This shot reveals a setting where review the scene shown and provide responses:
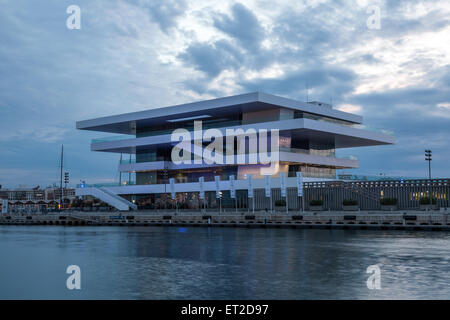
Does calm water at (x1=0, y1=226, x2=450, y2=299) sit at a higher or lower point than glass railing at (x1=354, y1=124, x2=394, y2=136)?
lower

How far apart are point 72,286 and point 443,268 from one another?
15639mm

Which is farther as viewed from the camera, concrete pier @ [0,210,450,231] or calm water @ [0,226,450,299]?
concrete pier @ [0,210,450,231]

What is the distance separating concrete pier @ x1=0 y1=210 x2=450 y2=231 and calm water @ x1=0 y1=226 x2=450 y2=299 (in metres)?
12.4

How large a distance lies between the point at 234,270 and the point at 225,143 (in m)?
58.7

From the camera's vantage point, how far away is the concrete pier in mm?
49219

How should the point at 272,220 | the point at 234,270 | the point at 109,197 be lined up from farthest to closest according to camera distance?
the point at 109,197 → the point at 272,220 → the point at 234,270

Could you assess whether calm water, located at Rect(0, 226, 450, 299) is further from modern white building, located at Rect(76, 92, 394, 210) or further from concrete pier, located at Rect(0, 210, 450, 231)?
modern white building, located at Rect(76, 92, 394, 210)

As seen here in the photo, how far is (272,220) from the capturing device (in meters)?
58.8

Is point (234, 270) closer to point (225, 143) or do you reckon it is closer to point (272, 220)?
point (272, 220)

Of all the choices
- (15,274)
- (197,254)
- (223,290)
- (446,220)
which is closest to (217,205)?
(446,220)

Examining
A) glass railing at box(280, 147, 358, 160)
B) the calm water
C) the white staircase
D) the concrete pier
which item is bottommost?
the calm water

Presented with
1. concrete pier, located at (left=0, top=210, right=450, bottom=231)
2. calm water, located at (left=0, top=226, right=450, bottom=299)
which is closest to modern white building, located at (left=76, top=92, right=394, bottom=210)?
concrete pier, located at (left=0, top=210, right=450, bottom=231)

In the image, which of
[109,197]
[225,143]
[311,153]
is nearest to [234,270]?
[225,143]

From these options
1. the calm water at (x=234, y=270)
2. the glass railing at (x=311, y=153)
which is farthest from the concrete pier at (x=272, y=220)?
the glass railing at (x=311, y=153)
